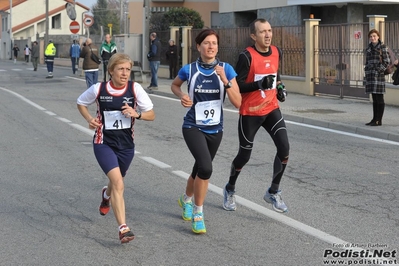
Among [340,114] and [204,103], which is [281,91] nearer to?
[204,103]

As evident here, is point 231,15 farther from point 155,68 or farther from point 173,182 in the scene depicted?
point 173,182

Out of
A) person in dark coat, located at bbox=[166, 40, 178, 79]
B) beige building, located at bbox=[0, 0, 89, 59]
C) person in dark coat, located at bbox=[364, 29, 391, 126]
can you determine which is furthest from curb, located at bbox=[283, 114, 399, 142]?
beige building, located at bbox=[0, 0, 89, 59]

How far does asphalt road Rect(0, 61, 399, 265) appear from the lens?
6141 millimetres

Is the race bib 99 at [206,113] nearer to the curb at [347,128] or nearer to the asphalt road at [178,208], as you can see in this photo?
the asphalt road at [178,208]

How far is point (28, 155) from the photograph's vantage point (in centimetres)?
1138

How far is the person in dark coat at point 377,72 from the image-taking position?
47.0ft

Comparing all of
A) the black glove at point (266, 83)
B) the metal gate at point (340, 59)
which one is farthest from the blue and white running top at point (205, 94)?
the metal gate at point (340, 59)

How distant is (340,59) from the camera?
2072 cm

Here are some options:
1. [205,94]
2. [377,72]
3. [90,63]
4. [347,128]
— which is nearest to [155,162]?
[205,94]

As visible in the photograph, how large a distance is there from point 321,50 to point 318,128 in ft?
23.0

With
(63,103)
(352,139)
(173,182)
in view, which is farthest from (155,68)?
(173,182)

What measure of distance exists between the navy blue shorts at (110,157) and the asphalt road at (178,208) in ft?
Answer: 2.00

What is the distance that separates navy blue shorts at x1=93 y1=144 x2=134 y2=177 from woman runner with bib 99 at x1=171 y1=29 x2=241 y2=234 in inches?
21.7

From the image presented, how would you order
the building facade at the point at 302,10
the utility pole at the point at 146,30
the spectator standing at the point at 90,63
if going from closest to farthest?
the spectator standing at the point at 90,63, the utility pole at the point at 146,30, the building facade at the point at 302,10
